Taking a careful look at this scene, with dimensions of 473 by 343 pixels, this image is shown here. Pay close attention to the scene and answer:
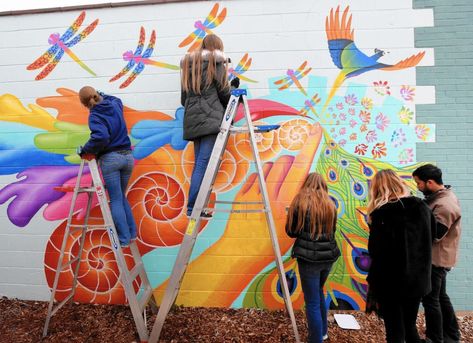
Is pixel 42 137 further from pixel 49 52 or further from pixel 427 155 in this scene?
pixel 427 155

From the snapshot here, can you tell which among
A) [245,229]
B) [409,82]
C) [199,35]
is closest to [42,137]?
[199,35]

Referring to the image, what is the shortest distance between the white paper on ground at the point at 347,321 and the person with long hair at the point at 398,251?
2.02 feet

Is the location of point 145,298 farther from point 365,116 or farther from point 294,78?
point 365,116

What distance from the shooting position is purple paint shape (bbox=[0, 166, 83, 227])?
3117 millimetres

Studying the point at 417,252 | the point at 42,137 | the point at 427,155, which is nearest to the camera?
the point at 417,252

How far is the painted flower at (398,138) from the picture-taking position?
2.91 meters

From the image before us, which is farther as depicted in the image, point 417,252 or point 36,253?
point 36,253

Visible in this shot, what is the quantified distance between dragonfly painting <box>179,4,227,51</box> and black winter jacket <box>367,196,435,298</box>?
2.35m

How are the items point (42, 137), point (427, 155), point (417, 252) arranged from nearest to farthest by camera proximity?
point (417, 252) < point (427, 155) < point (42, 137)

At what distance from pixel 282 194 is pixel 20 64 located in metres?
3.16

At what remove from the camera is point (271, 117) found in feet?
9.75

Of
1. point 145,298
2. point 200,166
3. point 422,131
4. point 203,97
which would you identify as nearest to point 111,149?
point 200,166

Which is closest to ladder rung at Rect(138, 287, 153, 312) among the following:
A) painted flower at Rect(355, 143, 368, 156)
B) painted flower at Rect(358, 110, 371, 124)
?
painted flower at Rect(355, 143, 368, 156)

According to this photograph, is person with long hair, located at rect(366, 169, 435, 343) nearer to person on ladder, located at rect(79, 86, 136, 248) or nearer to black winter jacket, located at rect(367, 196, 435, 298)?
black winter jacket, located at rect(367, 196, 435, 298)
